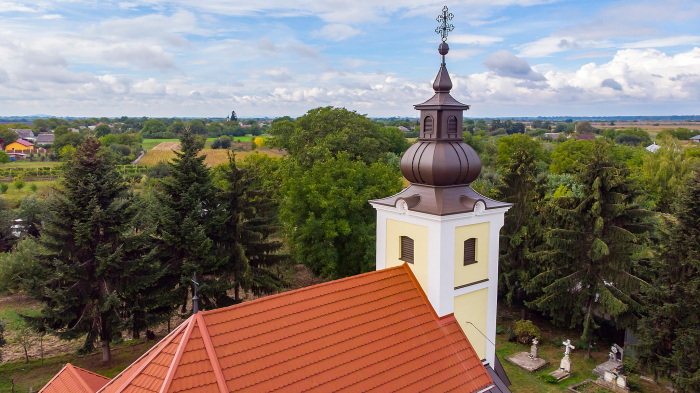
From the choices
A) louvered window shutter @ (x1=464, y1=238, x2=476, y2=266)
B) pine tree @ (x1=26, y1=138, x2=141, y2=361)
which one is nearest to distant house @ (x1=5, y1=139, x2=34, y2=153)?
pine tree @ (x1=26, y1=138, x2=141, y2=361)

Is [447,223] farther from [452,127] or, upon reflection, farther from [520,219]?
[520,219]

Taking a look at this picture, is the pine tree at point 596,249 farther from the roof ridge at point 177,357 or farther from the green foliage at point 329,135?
the roof ridge at point 177,357

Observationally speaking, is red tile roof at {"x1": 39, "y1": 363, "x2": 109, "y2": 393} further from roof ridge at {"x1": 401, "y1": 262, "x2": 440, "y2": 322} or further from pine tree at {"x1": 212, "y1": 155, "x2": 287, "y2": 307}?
pine tree at {"x1": 212, "y1": 155, "x2": 287, "y2": 307}

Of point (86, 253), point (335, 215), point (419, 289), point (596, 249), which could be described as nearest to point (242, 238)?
point (335, 215)

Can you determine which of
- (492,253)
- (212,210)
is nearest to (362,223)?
(212,210)

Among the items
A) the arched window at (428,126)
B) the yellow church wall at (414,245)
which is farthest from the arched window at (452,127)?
the yellow church wall at (414,245)

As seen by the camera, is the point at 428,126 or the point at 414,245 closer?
the point at 414,245
